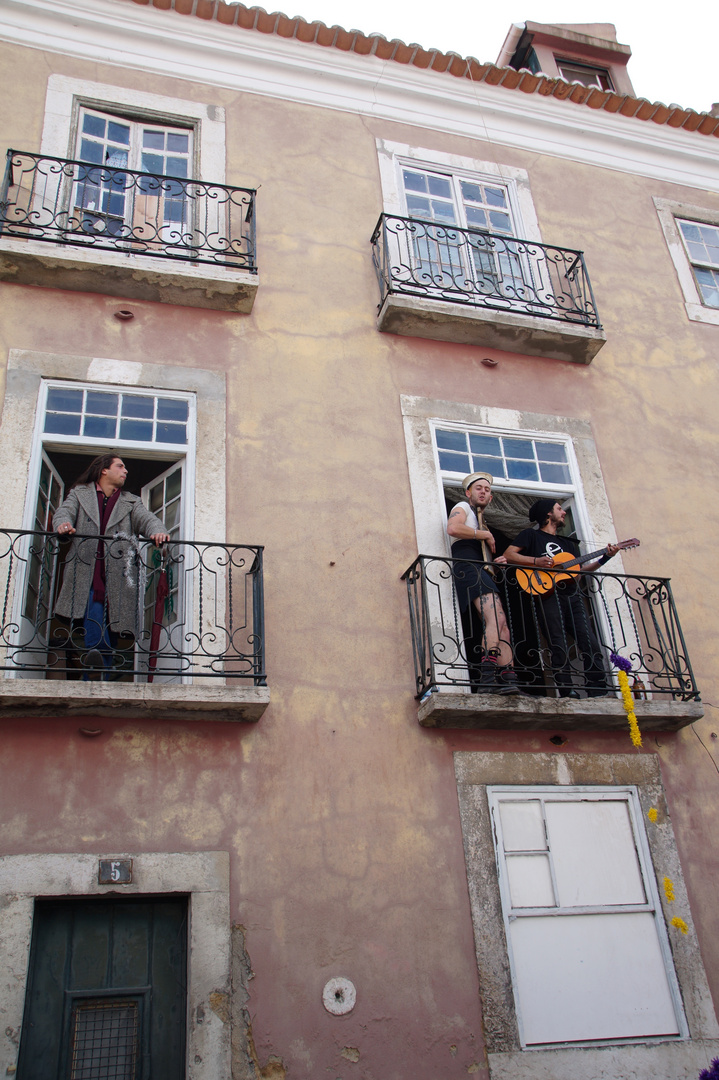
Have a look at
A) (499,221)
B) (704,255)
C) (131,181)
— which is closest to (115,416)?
(131,181)

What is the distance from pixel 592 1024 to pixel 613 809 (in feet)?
4.64

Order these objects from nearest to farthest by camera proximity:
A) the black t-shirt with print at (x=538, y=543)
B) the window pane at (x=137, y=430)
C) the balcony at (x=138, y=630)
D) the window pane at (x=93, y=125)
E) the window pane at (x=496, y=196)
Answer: the balcony at (x=138, y=630) → the window pane at (x=137, y=430) → the black t-shirt with print at (x=538, y=543) → the window pane at (x=93, y=125) → the window pane at (x=496, y=196)

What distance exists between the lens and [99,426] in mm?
7047

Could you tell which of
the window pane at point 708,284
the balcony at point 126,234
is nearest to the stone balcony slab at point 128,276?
the balcony at point 126,234

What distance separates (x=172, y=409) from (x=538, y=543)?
3144 mm

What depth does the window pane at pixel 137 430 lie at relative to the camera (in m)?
7.07

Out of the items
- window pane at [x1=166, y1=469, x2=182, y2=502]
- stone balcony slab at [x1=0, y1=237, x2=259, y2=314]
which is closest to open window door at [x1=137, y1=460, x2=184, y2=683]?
window pane at [x1=166, y1=469, x2=182, y2=502]

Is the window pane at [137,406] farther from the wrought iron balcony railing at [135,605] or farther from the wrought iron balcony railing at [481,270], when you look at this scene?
the wrought iron balcony railing at [481,270]

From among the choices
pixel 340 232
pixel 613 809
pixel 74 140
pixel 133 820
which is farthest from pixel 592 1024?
pixel 74 140

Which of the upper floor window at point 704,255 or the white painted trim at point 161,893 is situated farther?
the upper floor window at point 704,255

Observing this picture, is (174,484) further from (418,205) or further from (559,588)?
(418,205)

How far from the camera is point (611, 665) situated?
7238 mm

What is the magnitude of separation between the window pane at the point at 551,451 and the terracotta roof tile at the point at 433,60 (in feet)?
14.5

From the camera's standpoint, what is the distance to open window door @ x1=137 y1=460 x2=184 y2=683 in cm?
651
